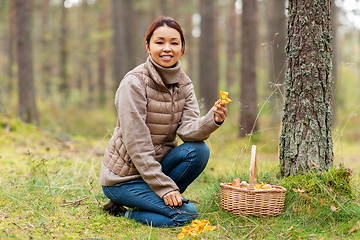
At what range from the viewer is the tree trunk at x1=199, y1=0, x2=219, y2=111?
10.0 metres

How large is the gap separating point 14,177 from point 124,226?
1597 millimetres

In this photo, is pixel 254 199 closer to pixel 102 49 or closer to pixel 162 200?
pixel 162 200

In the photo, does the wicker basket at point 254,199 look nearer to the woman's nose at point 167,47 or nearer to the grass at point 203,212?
the grass at point 203,212

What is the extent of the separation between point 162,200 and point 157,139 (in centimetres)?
50

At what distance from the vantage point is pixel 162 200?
Answer: 2.46 m

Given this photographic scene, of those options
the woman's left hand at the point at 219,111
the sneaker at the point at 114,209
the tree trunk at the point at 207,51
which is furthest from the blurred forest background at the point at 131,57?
the sneaker at the point at 114,209

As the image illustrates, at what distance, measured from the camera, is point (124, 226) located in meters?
2.41

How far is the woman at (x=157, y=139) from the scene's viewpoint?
2371 mm

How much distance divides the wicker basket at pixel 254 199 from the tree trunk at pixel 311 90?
0.51m

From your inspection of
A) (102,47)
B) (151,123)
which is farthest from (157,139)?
(102,47)

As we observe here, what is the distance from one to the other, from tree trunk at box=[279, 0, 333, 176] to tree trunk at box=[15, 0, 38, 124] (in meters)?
6.84

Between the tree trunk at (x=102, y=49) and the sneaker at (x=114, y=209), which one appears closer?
the sneaker at (x=114, y=209)

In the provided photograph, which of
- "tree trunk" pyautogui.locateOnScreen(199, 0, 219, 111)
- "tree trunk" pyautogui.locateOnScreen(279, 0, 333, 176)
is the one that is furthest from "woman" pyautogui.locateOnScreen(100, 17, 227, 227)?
"tree trunk" pyautogui.locateOnScreen(199, 0, 219, 111)

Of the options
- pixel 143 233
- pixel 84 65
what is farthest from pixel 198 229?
pixel 84 65
